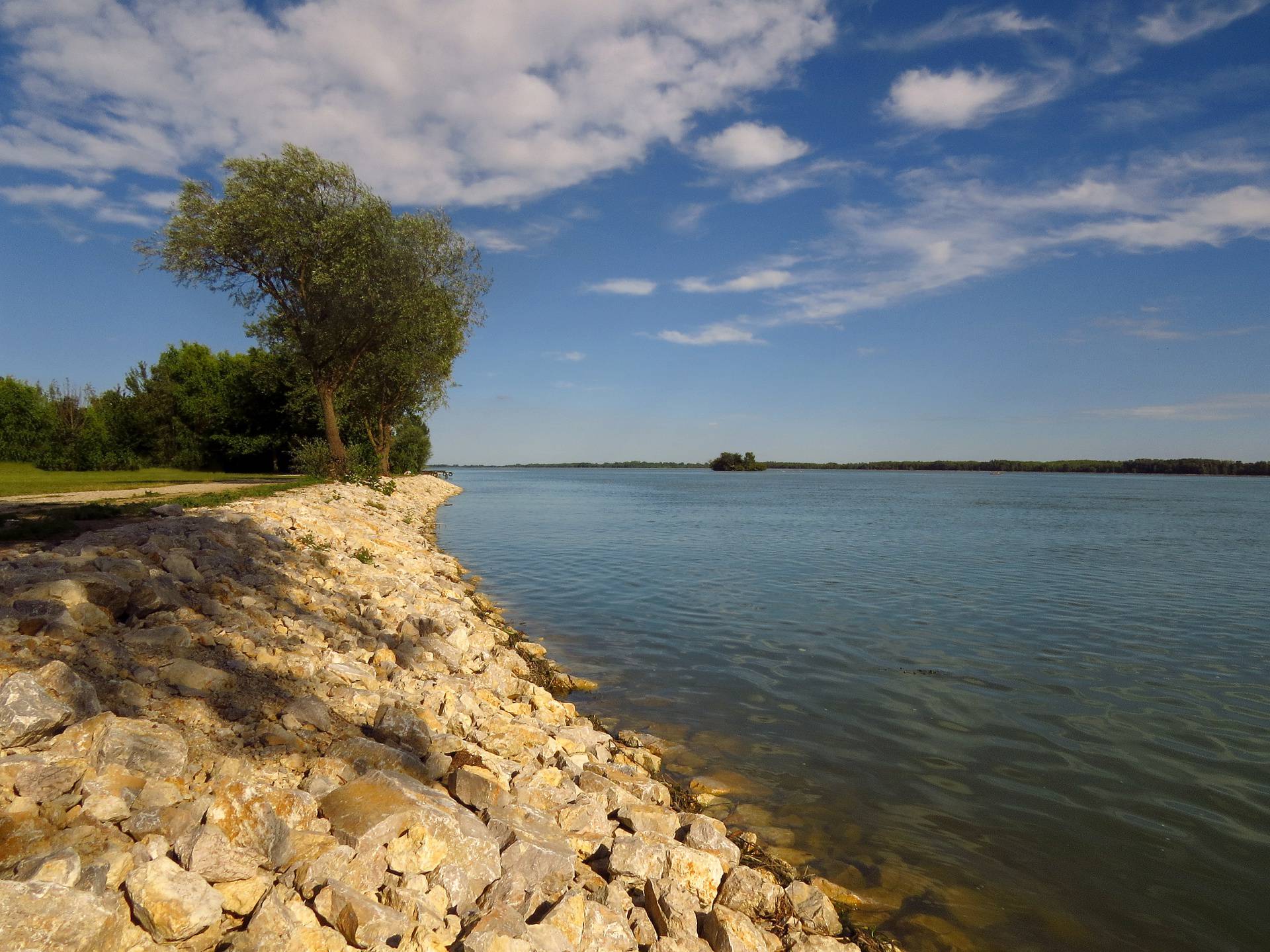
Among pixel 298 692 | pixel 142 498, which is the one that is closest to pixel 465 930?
pixel 298 692

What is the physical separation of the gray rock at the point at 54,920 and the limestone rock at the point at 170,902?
0.13m

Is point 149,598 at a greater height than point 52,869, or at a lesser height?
greater

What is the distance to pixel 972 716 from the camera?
8.85 m

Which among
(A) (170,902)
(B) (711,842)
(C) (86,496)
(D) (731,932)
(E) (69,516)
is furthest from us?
(C) (86,496)

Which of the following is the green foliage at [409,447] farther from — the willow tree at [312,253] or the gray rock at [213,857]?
the gray rock at [213,857]

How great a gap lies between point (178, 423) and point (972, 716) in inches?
2827

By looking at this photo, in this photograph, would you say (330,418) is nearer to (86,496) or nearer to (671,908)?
(86,496)

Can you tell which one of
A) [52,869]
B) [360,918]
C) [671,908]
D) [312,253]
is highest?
[312,253]

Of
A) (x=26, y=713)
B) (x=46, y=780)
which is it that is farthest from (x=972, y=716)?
(x=26, y=713)

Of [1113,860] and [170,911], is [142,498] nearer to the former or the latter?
[170,911]

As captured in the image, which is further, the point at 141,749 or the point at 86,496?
the point at 86,496

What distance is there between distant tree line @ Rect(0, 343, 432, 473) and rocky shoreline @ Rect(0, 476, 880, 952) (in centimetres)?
4905

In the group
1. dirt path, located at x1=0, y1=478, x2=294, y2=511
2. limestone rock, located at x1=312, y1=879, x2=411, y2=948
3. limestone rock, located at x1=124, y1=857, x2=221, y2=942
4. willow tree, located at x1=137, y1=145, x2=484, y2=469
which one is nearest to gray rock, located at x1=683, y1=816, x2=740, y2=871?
limestone rock, located at x1=312, y1=879, x2=411, y2=948

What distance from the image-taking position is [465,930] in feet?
12.5
